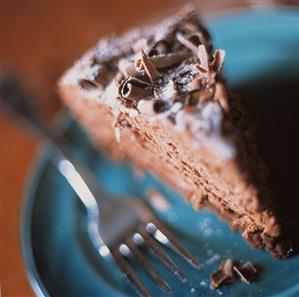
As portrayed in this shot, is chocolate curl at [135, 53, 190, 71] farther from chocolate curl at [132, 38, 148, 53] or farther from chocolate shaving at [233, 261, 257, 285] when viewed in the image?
chocolate shaving at [233, 261, 257, 285]

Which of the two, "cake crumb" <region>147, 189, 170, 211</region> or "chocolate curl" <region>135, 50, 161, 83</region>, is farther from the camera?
"cake crumb" <region>147, 189, 170, 211</region>

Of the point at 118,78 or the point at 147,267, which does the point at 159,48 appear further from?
the point at 147,267

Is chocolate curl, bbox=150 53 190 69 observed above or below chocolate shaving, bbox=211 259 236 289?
above

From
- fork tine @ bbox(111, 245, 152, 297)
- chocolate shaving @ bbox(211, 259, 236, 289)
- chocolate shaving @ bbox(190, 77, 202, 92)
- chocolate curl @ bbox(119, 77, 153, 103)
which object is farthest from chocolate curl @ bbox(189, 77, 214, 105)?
fork tine @ bbox(111, 245, 152, 297)

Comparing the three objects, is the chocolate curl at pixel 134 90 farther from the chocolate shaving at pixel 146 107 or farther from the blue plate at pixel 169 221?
the blue plate at pixel 169 221

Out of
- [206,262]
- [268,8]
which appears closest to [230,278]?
[206,262]

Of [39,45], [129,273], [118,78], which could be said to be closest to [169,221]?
[129,273]

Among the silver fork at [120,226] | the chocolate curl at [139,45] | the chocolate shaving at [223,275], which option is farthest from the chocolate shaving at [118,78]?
the chocolate shaving at [223,275]
